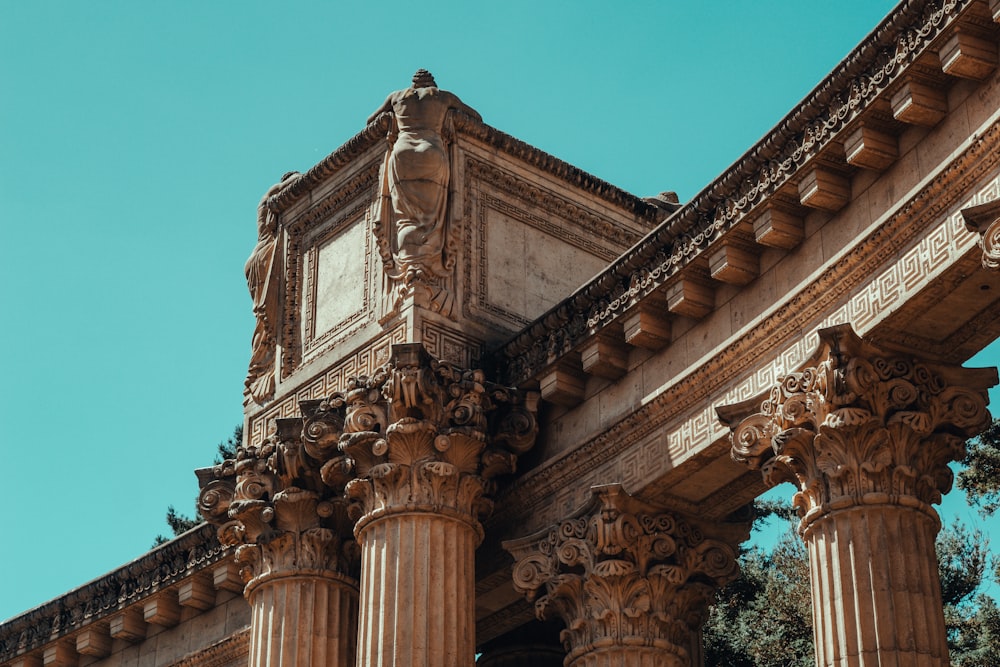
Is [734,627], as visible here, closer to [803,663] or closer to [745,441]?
[803,663]

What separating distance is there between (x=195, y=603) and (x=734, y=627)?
14.1m

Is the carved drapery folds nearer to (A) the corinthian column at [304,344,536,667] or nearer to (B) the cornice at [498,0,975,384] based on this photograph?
(B) the cornice at [498,0,975,384]

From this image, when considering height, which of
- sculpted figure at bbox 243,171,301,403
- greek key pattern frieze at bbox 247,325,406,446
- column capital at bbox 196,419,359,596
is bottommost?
column capital at bbox 196,419,359,596

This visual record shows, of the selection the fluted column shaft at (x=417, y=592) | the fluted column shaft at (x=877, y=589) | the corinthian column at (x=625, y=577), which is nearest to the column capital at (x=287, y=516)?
the fluted column shaft at (x=417, y=592)

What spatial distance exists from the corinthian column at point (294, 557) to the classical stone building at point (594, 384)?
1.4 inches

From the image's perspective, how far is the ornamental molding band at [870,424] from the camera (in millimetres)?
18578

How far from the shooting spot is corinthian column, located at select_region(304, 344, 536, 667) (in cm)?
2144

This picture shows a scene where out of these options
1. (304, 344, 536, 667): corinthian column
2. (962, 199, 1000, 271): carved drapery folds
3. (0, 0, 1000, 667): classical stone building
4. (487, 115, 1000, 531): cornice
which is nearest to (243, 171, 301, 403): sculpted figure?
(0, 0, 1000, 667): classical stone building

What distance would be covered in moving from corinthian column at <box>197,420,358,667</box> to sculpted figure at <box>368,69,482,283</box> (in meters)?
2.41

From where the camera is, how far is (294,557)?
23516mm

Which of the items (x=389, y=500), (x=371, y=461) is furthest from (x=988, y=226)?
(x=371, y=461)

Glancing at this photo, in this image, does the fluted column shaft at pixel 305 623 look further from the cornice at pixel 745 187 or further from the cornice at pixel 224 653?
the cornice at pixel 745 187

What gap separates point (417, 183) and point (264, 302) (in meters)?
3.12

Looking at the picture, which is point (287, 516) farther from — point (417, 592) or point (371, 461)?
point (417, 592)
